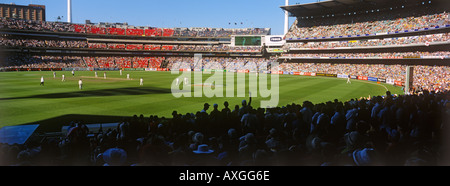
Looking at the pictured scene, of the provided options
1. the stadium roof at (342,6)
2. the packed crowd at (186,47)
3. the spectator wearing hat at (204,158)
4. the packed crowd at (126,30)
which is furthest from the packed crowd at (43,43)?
the spectator wearing hat at (204,158)

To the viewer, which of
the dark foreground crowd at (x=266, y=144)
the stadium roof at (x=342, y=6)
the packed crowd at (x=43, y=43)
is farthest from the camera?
the packed crowd at (x=43, y=43)

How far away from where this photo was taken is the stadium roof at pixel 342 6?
6197 cm

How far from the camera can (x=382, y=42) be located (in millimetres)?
62062

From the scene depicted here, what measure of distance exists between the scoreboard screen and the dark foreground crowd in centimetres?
8991

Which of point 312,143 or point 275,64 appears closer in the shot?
point 312,143

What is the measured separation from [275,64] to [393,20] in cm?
3293

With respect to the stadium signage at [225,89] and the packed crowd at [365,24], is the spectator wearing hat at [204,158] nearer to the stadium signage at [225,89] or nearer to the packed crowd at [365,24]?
the stadium signage at [225,89]

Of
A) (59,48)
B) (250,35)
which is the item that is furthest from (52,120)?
(250,35)

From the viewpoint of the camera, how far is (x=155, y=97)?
28578mm

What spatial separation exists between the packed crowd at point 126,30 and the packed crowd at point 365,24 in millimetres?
25275

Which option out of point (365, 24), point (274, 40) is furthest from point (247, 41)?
point (365, 24)

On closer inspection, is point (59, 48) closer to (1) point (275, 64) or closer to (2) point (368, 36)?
(1) point (275, 64)
